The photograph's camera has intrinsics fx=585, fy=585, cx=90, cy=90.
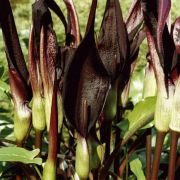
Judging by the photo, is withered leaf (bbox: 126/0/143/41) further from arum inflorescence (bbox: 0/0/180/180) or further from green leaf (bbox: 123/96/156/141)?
green leaf (bbox: 123/96/156/141)

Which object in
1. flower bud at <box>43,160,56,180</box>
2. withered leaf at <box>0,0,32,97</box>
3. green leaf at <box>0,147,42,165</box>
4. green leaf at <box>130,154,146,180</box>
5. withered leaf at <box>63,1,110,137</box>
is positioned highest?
withered leaf at <box>0,0,32,97</box>

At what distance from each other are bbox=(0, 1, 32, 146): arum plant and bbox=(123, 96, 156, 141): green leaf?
0.50ft

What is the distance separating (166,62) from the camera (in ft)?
2.46

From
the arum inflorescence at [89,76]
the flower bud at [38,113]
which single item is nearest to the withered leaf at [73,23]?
the arum inflorescence at [89,76]

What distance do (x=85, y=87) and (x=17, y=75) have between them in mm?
133

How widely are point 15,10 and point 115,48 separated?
74 cm

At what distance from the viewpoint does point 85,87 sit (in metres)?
0.75

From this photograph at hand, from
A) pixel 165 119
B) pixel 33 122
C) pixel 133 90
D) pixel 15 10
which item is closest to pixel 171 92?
pixel 165 119

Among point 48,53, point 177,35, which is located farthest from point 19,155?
point 177,35

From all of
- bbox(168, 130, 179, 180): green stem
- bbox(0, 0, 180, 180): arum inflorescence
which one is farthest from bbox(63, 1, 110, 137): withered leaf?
bbox(168, 130, 179, 180): green stem

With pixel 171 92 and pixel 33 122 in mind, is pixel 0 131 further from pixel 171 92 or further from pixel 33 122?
pixel 171 92

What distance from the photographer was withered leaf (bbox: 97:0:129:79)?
78cm

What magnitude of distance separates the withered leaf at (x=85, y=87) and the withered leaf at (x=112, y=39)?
0.14 ft

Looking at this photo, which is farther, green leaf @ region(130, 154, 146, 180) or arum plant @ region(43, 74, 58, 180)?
green leaf @ region(130, 154, 146, 180)
